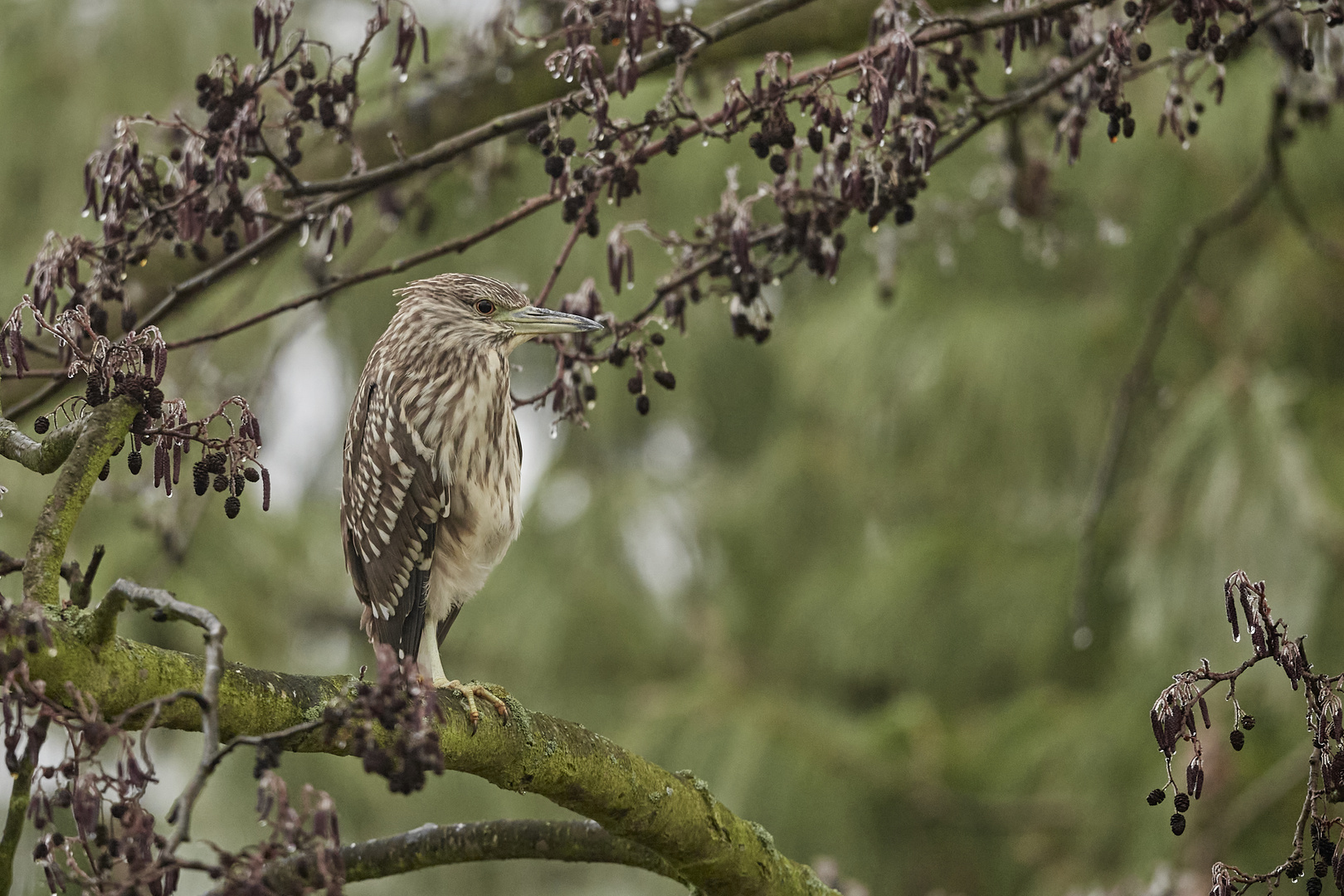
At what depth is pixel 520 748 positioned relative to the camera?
2273 millimetres

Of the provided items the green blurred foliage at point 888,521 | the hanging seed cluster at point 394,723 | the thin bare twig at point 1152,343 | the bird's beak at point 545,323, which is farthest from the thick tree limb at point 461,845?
the green blurred foliage at point 888,521

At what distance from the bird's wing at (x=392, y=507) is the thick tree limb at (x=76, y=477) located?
94 cm

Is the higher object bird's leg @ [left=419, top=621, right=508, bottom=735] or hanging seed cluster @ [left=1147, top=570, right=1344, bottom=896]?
bird's leg @ [left=419, top=621, right=508, bottom=735]

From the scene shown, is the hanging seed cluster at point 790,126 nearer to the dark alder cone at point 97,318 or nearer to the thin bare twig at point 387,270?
the thin bare twig at point 387,270

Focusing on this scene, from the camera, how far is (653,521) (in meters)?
8.59

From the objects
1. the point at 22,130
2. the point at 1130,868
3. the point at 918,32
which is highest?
the point at 22,130

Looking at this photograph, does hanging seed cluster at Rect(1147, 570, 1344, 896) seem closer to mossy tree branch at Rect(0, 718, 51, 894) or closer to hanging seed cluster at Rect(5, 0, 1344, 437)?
hanging seed cluster at Rect(5, 0, 1344, 437)

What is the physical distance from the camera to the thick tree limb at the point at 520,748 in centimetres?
181

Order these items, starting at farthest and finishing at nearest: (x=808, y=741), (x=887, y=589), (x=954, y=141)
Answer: (x=887, y=589) < (x=808, y=741) < (x=954, y=141)

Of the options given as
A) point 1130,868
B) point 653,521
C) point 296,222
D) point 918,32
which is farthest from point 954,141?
point 653,521

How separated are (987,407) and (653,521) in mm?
2226

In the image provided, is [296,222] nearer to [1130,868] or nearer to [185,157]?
[185,157]

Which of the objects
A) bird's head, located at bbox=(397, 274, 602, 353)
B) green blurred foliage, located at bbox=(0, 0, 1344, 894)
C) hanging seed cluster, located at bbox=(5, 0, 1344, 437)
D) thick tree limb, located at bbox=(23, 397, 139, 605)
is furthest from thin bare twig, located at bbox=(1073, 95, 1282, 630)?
thick tree limb, located at bbox=(23, 397, 139, 605)

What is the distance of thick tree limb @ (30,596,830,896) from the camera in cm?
181
